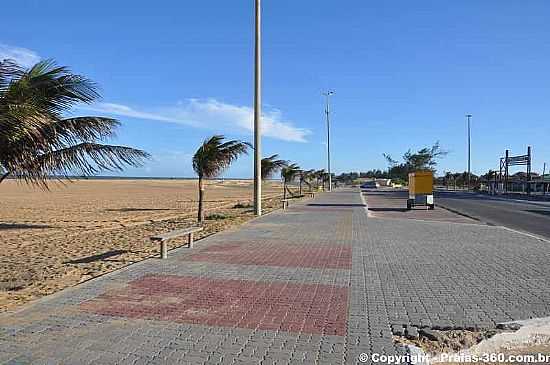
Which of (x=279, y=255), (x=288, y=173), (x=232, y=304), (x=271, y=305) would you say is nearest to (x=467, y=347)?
(x=271, y=305)

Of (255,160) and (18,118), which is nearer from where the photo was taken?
(18,118)

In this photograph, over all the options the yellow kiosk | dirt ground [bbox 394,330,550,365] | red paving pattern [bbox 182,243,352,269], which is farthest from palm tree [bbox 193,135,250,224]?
dirt ground [bbox 394,330,550,365]

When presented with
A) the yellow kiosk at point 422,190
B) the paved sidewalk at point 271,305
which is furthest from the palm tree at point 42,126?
the yellow kiosk at point 422,190

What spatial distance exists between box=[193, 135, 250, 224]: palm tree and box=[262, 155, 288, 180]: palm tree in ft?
36.2

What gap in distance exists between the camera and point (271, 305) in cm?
548

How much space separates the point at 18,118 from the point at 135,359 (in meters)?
3.05

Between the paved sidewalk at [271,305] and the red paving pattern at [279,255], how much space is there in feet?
0.12

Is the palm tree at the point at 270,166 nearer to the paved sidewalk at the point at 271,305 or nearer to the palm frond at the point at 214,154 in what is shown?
the palm frond at the point at 214,154

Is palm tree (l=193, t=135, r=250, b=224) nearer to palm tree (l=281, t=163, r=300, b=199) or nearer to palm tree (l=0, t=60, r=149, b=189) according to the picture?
palm tree (l=0, t=60, r=149, b=189)

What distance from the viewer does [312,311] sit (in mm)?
5262

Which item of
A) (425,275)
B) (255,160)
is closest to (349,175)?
(255,160)

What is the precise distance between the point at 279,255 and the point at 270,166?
20.9 m

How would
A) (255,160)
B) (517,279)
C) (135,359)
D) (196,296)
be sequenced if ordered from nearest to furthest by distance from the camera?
(135,359) → (196,296) → (517,279) → (255,160)

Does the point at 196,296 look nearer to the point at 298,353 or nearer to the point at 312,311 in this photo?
the point at 312,311
